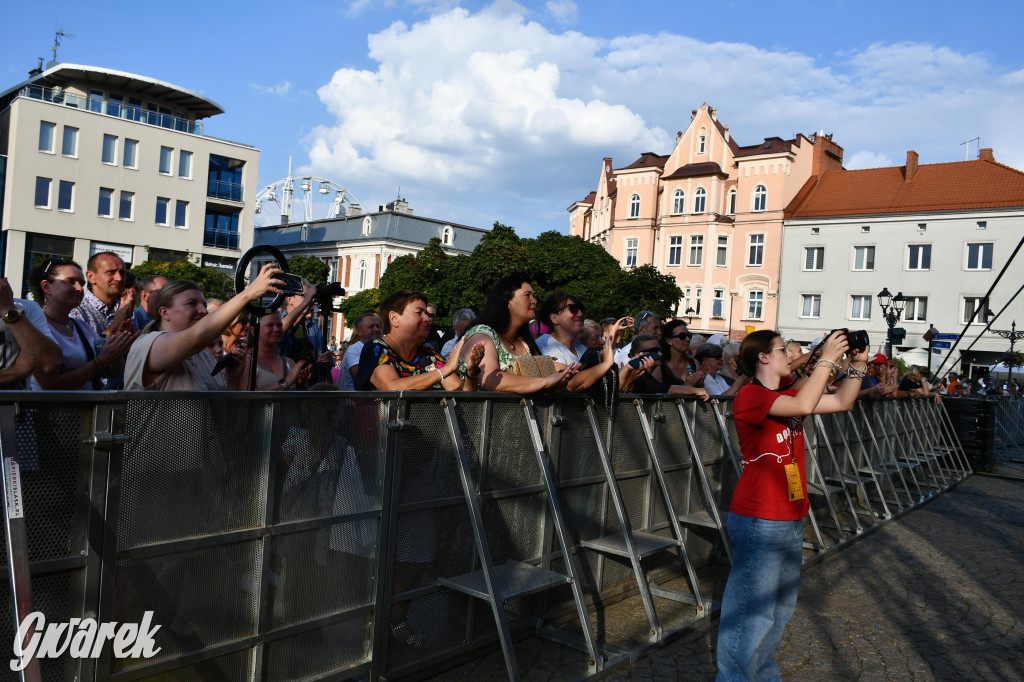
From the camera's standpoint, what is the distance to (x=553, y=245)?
5238cm

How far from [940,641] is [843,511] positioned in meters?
5.44

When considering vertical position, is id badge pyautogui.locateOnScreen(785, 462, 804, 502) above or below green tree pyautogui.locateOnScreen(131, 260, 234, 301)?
below

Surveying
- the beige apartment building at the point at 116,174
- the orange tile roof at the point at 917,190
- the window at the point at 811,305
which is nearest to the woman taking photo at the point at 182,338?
the beige apartment building at the point at 116,174

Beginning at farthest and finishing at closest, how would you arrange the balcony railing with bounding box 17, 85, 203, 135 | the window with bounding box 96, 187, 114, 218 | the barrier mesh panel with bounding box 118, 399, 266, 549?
the window with bounding box 96, 187, 114, 218 → the balcony railing with bounding box 17, 85, 203, 135 → the barrier mesh panel with bounding box 118, 399, 266, 549

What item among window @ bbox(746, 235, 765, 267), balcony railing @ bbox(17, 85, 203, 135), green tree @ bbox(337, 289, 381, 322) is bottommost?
green tree @ bbox(337, 289, 381, 322)

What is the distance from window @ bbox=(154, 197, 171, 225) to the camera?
49.8 m

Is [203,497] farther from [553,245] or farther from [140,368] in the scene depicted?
[553,245]

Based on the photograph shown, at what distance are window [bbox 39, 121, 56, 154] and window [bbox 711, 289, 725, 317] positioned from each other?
43.0 meters

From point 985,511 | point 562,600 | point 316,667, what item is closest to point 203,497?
point 316,667

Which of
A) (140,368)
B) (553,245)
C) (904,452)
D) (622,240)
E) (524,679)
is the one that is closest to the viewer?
(140,368)

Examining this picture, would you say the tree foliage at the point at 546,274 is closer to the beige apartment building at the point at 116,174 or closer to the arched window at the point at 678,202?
the arched window at the point at 678,202

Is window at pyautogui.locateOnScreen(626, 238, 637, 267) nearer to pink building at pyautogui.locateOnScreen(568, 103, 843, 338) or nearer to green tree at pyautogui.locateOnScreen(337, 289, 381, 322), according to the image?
pink building at pyautogui.locateOnScreen(568, 103, 843, 338)

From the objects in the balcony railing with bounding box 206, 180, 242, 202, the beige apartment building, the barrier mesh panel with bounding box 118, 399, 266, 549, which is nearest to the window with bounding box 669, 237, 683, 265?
the beige apartment building

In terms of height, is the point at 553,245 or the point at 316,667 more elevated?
the point at 553,245
